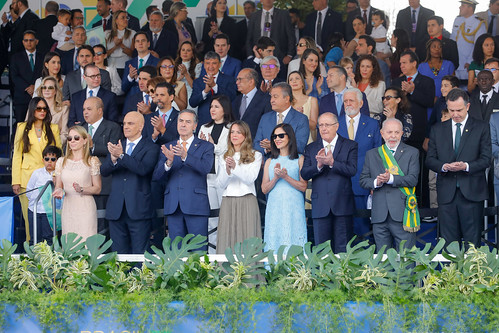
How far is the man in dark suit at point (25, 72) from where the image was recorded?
38.5 ft

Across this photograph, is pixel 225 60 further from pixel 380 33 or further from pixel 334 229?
pixel 334 229

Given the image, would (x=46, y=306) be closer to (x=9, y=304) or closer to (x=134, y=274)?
(x=9, y=304)

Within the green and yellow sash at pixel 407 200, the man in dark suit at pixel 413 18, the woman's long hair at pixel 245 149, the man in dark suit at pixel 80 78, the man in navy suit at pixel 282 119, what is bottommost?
the green and yellow sash at pixel 407 200

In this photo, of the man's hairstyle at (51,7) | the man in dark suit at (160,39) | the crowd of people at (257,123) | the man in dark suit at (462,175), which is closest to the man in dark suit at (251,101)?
the crowd of people at (257,123)

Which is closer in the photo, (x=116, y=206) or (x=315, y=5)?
(x=116, y=206)

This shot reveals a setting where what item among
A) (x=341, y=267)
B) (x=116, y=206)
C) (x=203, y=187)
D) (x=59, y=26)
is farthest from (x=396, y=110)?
(x=59, y=26)

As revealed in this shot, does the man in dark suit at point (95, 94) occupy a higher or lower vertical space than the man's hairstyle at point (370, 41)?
lower

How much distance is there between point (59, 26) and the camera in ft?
41.1

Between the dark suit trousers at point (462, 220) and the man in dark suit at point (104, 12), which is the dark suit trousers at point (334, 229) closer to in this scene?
the dark suit trousers at point (462, 220)

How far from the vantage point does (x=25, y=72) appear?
11906mm

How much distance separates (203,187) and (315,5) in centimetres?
544

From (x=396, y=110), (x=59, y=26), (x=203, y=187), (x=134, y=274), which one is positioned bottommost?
(x=134, y=274)

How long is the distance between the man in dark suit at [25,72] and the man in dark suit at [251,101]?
3.33 meters

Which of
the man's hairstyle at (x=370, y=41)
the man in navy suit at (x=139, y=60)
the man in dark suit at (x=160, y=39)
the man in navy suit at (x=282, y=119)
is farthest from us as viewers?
the man in dark suit at (x=160, y=39)
